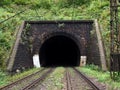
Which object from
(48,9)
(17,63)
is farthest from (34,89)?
(48,9)

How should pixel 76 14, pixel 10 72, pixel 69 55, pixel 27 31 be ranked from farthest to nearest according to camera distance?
pixel 69 55, pixel 76 14, pixel 27 31, pixel 10 72

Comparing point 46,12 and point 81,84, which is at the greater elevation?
point 46,12

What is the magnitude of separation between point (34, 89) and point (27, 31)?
50.2 ft

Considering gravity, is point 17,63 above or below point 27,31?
below

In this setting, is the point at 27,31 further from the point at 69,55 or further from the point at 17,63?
the point at 69,55

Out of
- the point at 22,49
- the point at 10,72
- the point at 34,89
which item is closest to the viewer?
the point at 34,89

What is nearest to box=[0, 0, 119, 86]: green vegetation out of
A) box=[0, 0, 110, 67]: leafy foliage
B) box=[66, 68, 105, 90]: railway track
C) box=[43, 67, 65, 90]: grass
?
box=[0, 0, 110, 67]: leafy foliage

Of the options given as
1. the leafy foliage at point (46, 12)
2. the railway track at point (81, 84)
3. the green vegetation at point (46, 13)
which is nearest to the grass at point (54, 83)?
the railway track at point (81, 84)

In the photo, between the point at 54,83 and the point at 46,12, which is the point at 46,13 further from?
the point at 54,83

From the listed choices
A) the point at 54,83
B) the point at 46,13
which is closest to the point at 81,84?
the point at 54,83

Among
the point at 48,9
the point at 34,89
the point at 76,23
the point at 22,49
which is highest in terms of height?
the point at 48,9

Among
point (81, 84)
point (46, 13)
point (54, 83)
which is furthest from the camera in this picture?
point (46, 13)

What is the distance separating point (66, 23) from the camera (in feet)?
99.1

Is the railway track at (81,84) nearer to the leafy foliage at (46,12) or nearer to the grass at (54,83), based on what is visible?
the grass at (54,83)
